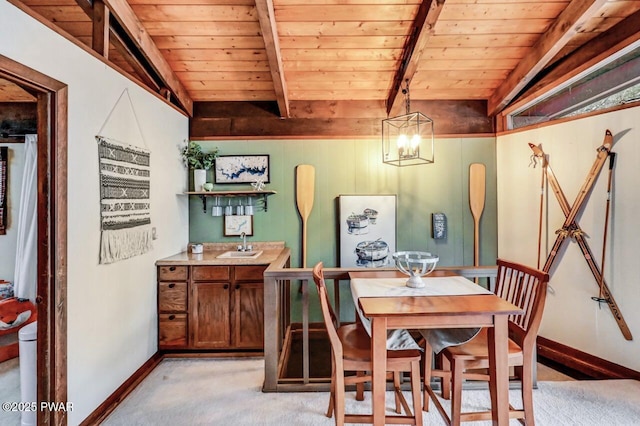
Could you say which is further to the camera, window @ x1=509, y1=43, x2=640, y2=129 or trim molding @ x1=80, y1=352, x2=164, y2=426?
window @ x1=509, y1=43, x2=640, y2=129

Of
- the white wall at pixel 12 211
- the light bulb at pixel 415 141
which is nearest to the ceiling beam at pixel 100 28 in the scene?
the white wall at pixel 12 211

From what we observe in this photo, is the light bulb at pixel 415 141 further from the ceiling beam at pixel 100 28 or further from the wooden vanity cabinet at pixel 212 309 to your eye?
the ceiling beam at pixel 100 28

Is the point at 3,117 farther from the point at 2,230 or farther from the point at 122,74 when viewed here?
the point at 122,74

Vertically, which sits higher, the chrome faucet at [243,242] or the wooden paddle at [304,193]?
the wooden paddle at [304,193]

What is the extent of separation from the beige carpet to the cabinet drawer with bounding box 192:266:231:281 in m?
0.85

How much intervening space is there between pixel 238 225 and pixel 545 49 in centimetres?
370

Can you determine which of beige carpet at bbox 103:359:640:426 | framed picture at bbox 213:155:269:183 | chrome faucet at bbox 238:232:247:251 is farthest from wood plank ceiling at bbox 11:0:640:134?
beige carpet at bbox 103:359:640:426

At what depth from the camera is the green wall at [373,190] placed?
404cm

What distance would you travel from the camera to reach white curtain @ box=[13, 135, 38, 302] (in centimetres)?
291

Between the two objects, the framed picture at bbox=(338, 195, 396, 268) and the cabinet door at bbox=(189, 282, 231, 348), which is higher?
the framed picture at bbox=(338, 195, 396, 268)

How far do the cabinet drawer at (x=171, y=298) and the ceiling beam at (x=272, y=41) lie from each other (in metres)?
2.28

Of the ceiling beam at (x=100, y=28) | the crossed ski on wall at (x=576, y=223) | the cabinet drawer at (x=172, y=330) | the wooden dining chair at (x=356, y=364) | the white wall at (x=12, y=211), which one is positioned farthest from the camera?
the white wall at (x=12, y=211)

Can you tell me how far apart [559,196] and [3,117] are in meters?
5.85

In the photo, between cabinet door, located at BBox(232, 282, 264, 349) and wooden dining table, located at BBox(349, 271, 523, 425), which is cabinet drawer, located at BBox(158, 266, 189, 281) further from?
wooden dining table, located at BBox(349, 271, 523, 425)
